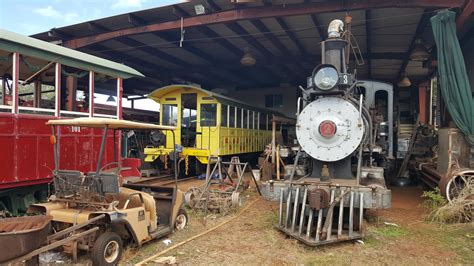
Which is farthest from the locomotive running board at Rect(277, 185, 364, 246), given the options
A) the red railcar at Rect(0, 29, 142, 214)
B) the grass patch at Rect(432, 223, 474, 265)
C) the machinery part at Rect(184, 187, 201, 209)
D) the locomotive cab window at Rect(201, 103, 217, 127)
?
the locomotive cab window at Rect(201, 103, 217, 127)

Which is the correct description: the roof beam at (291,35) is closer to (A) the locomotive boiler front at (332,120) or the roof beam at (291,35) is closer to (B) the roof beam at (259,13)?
(B) the roof beam at (259,13)

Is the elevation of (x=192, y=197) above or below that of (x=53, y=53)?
below

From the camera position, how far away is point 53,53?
5988 millimetres

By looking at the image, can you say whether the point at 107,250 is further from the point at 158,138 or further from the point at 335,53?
the point at 158,138

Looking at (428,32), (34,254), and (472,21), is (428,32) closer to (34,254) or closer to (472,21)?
(472,21)

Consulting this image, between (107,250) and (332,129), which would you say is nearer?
(107,250)

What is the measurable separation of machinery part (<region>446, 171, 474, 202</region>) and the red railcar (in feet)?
20.6

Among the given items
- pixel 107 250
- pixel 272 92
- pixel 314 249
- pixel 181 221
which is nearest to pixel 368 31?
pixel 314 249

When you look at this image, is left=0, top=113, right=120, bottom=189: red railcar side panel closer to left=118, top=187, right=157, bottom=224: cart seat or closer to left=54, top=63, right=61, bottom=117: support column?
left=54, top=63, right=61, bottom=117: support column

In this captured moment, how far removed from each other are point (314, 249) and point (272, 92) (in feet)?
53.0

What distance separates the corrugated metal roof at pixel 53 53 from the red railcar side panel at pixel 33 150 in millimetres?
998

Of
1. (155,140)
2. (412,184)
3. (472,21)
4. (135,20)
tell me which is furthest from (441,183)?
(135,20)

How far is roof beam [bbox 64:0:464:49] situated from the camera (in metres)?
7.88

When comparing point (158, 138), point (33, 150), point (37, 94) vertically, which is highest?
point (37, 94)
